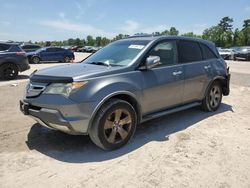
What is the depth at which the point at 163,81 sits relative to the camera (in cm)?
520

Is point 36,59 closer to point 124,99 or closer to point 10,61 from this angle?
point 10,61

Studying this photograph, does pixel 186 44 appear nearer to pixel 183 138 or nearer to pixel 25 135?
pixel 183 138

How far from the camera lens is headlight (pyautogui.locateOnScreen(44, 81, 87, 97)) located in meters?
4.08

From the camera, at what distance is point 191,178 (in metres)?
3.61

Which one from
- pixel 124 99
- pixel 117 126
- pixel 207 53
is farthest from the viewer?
pixel 207 53

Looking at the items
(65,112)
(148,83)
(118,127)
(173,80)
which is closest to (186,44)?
(173,80)

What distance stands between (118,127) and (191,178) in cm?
140

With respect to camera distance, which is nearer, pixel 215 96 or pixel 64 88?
pixel 64 88

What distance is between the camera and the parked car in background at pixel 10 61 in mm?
12516

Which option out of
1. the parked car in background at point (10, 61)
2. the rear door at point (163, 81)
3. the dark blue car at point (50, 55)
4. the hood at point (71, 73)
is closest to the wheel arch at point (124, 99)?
the rear door at point (163, 81)

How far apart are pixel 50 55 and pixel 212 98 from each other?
20.6 m

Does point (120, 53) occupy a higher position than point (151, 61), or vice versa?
point (120, 53)

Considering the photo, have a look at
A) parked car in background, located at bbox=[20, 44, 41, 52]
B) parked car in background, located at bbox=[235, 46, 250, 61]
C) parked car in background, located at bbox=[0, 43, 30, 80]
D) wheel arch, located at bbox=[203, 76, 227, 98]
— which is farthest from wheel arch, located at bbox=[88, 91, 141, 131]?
parked car in background, located at bbox=[235, 46, 250, 61]

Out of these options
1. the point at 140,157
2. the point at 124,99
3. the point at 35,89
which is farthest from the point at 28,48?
the point at 140,157
